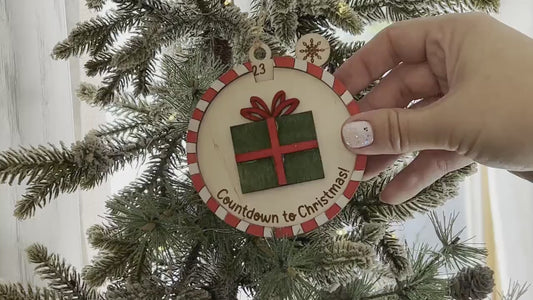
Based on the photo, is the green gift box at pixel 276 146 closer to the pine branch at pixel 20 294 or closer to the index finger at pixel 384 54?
the index finger at pixel 384 54

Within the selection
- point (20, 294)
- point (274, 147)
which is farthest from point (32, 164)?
point (274, 147)

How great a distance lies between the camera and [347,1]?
0.73 metres

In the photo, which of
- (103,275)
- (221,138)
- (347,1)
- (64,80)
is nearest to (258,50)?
(221,138)

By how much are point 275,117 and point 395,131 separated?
0.12m

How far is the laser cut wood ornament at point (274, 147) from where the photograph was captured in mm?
581

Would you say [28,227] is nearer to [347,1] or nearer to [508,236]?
[347,1]

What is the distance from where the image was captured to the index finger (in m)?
0.65

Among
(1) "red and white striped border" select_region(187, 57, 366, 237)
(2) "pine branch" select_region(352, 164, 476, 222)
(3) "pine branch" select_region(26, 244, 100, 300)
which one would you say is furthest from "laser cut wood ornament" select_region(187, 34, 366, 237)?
(3) "pine branch" select_region(26, 244, 100, 300)

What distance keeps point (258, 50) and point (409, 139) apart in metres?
0.17

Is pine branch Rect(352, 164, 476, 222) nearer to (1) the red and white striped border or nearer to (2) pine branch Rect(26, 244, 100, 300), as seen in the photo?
(1) the red and white striped border

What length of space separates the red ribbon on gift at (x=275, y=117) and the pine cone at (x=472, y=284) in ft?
0.88

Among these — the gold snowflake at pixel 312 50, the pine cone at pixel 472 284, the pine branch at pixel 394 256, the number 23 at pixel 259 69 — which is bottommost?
the pine cone at pixel 472 284

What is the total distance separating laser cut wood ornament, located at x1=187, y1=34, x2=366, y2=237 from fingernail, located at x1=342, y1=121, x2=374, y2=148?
0.01 metres

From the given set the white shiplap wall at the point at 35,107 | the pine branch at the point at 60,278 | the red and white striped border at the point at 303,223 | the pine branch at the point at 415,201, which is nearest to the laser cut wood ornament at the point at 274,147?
the red and white striped border at the point at 303,223
